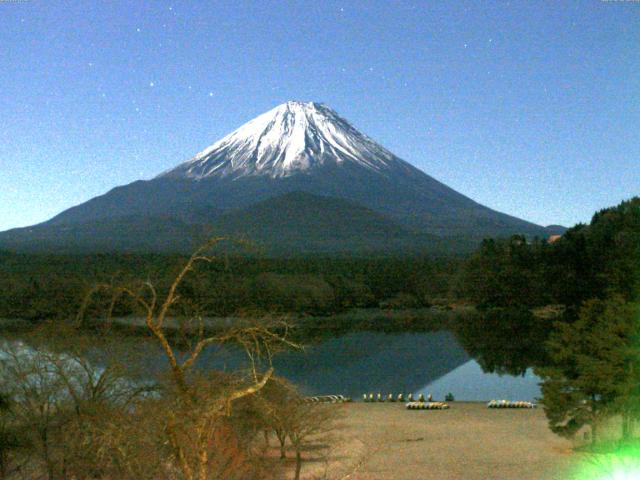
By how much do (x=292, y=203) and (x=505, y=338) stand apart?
7561 centimetres

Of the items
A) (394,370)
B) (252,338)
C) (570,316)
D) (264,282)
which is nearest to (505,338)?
(570,316)

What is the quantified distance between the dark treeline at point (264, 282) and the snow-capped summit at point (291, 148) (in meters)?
67.4

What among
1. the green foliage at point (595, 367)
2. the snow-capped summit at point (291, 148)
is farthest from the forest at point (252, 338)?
the snow-capped summit at point (291, 148)

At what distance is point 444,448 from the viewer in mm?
15898

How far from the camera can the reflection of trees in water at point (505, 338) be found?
3581cm

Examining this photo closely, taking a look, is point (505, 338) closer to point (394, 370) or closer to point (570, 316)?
point (570, 316)

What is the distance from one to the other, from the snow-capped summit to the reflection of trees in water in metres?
85.7

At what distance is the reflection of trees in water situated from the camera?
35.8m

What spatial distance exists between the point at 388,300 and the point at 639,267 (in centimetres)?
4410

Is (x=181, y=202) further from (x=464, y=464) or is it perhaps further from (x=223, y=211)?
(x=464, y=464)

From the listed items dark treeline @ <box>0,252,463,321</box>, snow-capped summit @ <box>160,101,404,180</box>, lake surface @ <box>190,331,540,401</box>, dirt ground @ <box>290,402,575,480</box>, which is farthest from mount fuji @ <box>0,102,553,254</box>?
dirt ground @ <box>290,402,575,480</box>

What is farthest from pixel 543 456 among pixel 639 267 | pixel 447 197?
pixel 447 197

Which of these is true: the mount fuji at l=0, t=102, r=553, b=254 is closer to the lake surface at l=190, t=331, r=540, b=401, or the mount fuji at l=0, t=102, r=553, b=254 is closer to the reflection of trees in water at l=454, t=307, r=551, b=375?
the reflection of trees in water at l=454, t=307, r=551, b=375

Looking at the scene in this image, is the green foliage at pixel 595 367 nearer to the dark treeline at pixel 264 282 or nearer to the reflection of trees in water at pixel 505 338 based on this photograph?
the reflection of trees in water at pixel 505 338
